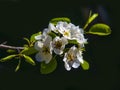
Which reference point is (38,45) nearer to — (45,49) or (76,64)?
(45,49)

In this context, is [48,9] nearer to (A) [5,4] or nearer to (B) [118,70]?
(A) [5,4]

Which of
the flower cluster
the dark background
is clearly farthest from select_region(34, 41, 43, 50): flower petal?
the dark background

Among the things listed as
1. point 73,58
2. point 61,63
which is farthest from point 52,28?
point 61,63

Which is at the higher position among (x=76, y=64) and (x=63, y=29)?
(x=63, y=29)

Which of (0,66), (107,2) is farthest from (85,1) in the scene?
(0,66)

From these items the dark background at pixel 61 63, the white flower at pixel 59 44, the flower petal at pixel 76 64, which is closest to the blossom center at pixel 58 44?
the white flower at pixel 59 44

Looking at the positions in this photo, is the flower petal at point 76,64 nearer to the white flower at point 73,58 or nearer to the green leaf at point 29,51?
the white flower at point 73,58
